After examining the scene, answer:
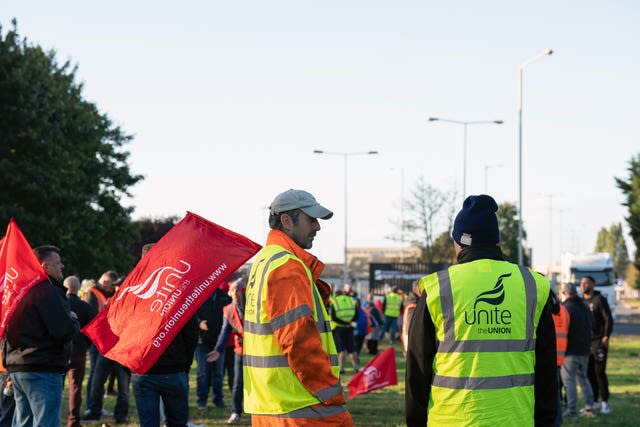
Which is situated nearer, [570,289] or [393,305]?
[570,289]

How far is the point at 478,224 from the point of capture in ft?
17.1

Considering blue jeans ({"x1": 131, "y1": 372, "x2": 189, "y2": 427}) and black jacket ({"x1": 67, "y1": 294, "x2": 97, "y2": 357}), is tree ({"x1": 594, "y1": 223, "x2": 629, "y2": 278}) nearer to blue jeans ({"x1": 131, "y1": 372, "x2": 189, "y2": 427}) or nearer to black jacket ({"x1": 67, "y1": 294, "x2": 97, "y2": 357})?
black jacket ({"x1": 67, "y1": 294, "x2": 97, "y2": 357})

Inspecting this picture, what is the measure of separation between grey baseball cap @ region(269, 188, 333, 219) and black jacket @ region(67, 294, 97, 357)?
282 inches

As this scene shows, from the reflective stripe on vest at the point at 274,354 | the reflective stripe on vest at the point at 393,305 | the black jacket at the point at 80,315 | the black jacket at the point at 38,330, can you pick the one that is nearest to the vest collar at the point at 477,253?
the reflective stripe on vest at the point at 274,354

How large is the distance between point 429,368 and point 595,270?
1998 inches

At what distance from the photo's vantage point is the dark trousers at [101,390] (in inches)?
543

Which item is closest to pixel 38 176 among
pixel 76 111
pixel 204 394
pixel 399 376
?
pixel 76 111

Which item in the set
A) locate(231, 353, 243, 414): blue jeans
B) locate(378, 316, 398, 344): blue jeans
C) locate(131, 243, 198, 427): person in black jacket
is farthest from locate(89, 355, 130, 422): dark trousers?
locate(378, 316, 398, 344): blue jeans

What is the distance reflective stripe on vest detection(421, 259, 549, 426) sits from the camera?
4.95 m

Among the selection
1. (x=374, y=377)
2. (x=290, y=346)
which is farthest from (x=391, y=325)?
(x=290, y=346)

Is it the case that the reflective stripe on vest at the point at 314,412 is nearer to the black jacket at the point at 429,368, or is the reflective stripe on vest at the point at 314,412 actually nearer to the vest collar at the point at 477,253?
the black jacket at the point at 429,368

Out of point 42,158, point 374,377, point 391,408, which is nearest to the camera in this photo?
point 391,408

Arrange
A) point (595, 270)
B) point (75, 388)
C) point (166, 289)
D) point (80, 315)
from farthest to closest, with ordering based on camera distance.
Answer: point (595, 270) < point (75, 388) < point (80, 315) < point (166, 289)

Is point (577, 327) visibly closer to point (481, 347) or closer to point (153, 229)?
point (481, 347)
